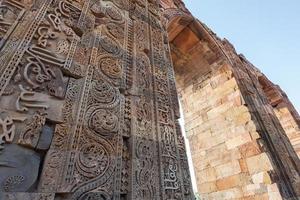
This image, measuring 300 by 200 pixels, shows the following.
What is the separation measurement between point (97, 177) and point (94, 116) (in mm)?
401

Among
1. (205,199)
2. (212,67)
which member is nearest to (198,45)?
(212,67)

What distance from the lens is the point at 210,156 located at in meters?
3.76

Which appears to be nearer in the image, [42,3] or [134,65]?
[42,3]

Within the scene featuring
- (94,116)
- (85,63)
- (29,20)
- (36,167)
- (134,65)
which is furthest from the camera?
(134,65)

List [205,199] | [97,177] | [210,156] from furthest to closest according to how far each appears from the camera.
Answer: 1. [210,156]
2. [205,199]
3. [97,177]

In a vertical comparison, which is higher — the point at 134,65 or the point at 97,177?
the point at 134,65

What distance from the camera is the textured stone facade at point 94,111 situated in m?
1.10

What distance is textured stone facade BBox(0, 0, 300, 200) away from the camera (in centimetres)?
110

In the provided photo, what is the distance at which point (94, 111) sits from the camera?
1.45 meters

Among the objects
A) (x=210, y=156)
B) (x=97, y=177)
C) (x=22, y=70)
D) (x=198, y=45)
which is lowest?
(x=97, y=177)

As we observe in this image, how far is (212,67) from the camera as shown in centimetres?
449

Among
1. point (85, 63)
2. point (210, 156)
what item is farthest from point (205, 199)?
point (85, 63)

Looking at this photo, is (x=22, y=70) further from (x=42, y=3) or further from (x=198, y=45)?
(x=198, y=45)

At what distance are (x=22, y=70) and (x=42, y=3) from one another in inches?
28.8
